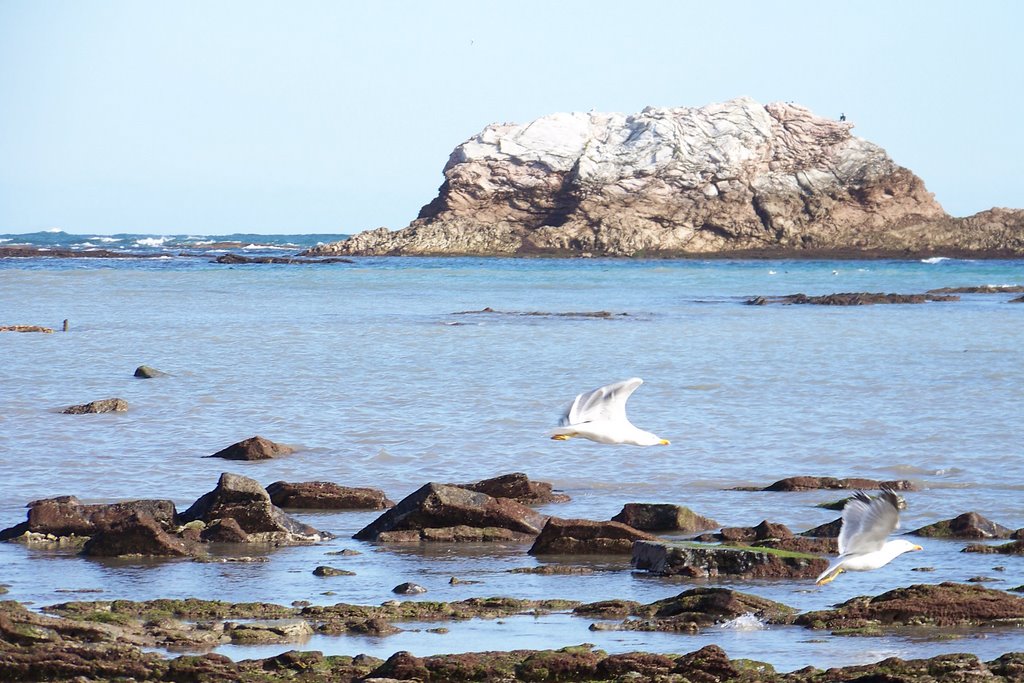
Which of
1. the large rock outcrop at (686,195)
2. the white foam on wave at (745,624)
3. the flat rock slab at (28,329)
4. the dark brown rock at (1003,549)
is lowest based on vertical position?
the white foam on wave at (745,624)

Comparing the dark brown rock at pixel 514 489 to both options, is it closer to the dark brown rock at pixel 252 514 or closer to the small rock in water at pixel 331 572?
the dark brown rock at pixel 252 514

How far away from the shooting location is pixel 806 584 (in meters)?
10.7

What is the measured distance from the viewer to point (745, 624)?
9.34 m

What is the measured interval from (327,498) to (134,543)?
2612mm

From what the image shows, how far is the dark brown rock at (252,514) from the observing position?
40.7ft

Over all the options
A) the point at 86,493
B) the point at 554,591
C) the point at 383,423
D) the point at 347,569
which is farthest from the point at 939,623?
the point at 383,423

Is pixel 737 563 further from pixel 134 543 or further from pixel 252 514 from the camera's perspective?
pixel 134 543

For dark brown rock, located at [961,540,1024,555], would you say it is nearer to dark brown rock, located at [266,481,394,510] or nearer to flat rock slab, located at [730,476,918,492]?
flat rock slab, located at [730,476,918,492]

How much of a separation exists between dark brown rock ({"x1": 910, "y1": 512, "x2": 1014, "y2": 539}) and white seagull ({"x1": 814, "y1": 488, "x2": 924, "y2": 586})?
9.40ft

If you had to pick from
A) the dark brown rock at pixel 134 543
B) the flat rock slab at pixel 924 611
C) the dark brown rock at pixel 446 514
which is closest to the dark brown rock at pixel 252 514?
the dark brown rock at pixel 446 514

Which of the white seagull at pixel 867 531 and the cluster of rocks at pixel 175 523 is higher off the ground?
the white seagull at pixel 867 531

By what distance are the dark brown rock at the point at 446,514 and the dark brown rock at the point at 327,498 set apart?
116 cm

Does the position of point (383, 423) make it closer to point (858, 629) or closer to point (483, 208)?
point (858, 629)

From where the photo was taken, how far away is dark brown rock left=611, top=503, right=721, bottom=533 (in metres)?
12.5
